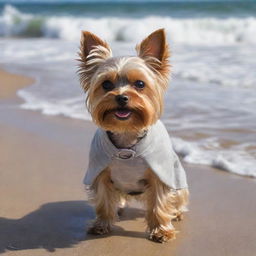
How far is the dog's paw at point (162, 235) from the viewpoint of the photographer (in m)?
3.88

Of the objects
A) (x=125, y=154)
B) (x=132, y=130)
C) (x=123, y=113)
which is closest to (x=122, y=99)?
(x=123, y=113)

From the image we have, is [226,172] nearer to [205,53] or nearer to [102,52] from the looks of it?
[102,52]

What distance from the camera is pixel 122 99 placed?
363cm

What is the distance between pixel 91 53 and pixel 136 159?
83cm

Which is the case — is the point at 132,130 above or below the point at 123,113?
below

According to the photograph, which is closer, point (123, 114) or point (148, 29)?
point (123, 114)

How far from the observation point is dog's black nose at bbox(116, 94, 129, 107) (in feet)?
11.9

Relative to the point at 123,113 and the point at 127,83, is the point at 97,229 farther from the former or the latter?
the point at 127,83

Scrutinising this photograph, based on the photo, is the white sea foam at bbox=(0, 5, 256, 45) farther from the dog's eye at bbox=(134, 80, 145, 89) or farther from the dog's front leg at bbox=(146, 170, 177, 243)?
the dog's eye at bbox=(134, 80, 145, 89)

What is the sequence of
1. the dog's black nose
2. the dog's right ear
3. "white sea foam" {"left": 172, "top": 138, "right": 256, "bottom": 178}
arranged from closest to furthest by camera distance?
the dog's black nose, the dog's right ear, "white sea foam" {"left": 172, "top": 138, "right": 256, "bottom": 178}

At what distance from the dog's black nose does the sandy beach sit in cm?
101

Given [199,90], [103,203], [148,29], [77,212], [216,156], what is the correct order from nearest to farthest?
[103,203] < [77,212] < [216,156] < [199,90] < [148,29]

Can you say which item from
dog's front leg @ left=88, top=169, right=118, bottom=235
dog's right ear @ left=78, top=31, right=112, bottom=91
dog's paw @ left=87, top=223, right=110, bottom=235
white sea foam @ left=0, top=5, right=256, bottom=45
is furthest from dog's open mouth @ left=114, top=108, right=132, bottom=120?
white sea foam @ left=0, top=5, right=256, bottom=45

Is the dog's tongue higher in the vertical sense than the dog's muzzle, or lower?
higher
